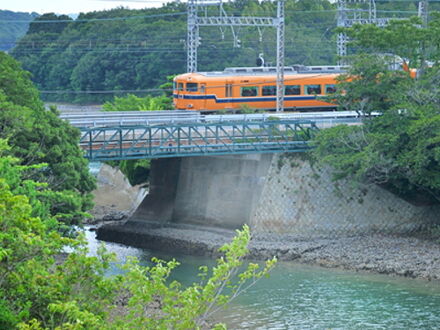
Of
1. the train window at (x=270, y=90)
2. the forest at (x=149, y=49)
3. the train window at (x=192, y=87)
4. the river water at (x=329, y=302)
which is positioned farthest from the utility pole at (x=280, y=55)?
the forest at (x=149, y=49)

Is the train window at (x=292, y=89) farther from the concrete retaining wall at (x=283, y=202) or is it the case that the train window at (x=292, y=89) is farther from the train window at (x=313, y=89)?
the concrete retaining wall at (x=283, y=202)

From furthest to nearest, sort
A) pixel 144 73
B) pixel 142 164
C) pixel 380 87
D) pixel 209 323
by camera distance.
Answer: pixel 144 73, pixel 142 164, pixel 380 87, pixel 209 323

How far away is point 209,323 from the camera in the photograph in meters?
31.0

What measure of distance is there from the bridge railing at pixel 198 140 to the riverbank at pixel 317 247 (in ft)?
12.5

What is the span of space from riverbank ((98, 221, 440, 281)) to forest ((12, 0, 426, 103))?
4435 cm

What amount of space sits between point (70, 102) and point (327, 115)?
51.5 m

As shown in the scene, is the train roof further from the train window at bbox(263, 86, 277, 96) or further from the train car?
the train window at bbox(263, 86, 277, 96)

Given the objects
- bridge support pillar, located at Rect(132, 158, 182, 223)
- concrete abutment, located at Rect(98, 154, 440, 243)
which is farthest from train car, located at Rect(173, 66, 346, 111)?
concrete abutment, located at Rect(98, 154, 440, 243)

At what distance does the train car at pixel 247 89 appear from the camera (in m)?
53.2

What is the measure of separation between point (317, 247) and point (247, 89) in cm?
1491

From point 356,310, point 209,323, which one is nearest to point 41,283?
point 209,323

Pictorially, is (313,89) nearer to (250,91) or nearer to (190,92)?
(250,91)

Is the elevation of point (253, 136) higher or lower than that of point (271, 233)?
higher

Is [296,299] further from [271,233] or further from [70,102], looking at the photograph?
[70,102]
